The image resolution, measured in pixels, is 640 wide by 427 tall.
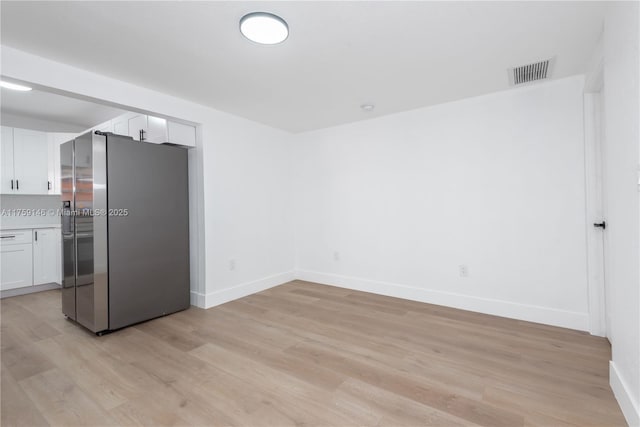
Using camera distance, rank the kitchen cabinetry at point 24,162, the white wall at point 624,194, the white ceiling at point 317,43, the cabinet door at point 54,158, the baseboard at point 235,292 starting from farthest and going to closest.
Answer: the cabinet door at point 54,158, the kitchen cabinetry at point 24,162, the baseboard at point 235,292, the white ceiling at point 317,43, the white wall at point 624,194

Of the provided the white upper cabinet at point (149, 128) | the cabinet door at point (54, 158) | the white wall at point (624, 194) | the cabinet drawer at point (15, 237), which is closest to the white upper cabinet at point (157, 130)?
the white upper cabinet at point (149, 128)

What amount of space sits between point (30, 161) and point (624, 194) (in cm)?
657

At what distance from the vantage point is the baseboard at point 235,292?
11.6ft

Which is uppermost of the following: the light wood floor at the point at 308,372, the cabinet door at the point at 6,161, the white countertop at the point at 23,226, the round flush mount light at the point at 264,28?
the round flush mount light at the point at 264,28

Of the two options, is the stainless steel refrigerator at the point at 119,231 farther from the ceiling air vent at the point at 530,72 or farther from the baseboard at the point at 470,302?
the ceiling air vent at the point at 530,72

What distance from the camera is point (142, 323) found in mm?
3061

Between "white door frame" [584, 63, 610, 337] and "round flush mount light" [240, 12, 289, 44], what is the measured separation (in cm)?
271

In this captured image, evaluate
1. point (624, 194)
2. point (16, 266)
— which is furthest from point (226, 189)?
point (624, 194)

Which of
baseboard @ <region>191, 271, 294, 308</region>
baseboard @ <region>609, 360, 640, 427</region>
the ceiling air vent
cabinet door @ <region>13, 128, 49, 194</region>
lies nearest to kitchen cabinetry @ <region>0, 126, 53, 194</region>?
cabinet door @ <region>13, 128, 49, 194</region>

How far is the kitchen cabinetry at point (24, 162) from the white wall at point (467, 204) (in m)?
4.13

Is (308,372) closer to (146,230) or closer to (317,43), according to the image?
(146,230)

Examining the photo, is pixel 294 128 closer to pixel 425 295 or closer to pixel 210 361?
pixel 425 295

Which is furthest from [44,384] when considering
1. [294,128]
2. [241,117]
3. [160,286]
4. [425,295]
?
[294,128]

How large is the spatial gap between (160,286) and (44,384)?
126 cm
